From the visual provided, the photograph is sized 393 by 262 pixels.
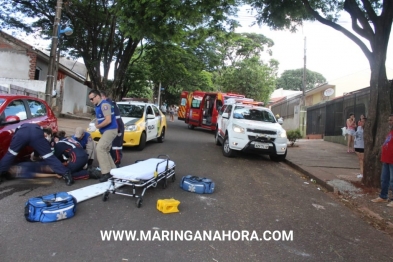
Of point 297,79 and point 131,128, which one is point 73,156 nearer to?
point 131,128

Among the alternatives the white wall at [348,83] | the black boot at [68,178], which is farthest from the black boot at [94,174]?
the white wall at [348,83]

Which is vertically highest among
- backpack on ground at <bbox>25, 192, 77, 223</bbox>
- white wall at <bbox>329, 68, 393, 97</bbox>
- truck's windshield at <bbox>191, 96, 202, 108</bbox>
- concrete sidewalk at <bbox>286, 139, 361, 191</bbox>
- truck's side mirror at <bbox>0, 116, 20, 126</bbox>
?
white wall at <bbox>329, 68, 393, 97</bbox>

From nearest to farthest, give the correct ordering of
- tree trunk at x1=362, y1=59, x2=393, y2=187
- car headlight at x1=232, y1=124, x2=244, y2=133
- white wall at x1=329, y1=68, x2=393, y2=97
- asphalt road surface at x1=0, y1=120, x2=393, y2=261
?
asphalt road surface at x1=0, y1=120, x2=393, y2=261, tree trunk at x1=362, y1=59, x2=393, y2=187, car headlight at x1=232, y1=124, x2=244, y2=133, white wall at x1=329, y1=68, x2=393, y2=97

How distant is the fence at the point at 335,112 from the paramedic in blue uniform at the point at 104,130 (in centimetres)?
1173

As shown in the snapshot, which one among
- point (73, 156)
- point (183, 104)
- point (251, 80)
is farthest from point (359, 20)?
point (251, 80)

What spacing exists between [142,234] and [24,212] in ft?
5.66

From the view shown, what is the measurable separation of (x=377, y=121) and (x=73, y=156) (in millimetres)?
6339

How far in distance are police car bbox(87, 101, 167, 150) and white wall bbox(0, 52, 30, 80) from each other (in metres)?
13.0

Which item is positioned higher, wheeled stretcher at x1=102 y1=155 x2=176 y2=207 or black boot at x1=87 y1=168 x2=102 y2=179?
wheeled stretcher at x1=102 y1=155 x2=176 y2=207

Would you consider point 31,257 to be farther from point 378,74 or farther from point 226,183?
point 378,74

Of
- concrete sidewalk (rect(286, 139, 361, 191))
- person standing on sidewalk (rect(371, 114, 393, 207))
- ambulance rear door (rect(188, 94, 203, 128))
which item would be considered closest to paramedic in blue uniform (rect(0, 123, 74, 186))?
concrete sidewalk (rect(286, 139, 361, 191))

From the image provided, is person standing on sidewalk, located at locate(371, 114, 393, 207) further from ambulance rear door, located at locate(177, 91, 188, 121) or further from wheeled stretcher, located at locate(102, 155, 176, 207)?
ambulance rear door, located at locate(177, 91, 188, 121)

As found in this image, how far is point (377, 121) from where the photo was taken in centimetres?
689

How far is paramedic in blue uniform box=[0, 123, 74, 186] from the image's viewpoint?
566cm
